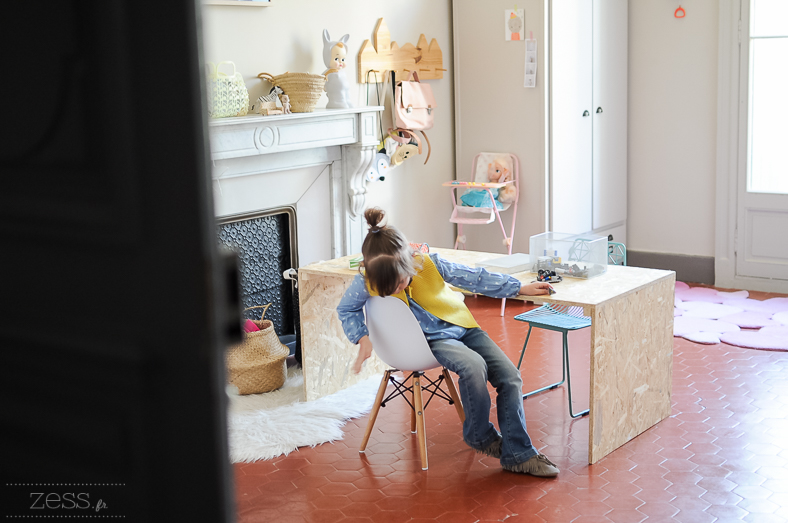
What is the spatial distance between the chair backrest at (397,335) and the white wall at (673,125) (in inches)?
150

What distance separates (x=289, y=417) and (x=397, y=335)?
90cm

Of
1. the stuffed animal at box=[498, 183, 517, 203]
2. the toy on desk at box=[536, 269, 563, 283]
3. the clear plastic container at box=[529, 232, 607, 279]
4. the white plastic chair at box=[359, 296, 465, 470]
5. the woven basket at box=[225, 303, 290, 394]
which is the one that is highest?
the stuffed animal at box=[498, 183, 517, 203]

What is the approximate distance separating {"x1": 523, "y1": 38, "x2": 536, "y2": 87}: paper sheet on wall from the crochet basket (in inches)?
87.7

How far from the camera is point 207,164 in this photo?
278 millimetres

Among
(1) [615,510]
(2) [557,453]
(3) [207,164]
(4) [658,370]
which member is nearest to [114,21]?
(3) [207,164]

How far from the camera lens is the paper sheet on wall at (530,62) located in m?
5.44

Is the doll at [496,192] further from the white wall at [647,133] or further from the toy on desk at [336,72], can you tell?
the toy on desk at [336,72]

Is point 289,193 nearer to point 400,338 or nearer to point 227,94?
point 227,94

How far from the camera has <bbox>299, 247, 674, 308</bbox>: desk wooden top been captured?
2.97 metres

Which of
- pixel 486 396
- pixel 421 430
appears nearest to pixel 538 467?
pixel 486 396

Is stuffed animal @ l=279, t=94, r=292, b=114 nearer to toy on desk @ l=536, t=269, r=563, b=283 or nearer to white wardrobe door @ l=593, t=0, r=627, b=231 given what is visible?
toy on desk @ l=536, t=269, r=563, b=283

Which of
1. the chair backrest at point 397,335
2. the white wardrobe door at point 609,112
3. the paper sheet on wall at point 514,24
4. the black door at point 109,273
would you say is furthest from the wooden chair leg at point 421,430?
the white wardrobe door at point 609,112

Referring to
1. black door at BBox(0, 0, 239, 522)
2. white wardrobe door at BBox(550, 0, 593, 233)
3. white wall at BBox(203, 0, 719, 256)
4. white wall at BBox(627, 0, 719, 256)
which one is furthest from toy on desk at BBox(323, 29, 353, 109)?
black door at BBox(0, 0, 239, 522)

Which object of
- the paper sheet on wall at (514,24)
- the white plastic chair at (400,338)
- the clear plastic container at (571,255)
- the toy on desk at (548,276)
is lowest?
the white plastic chair at (400,338)
